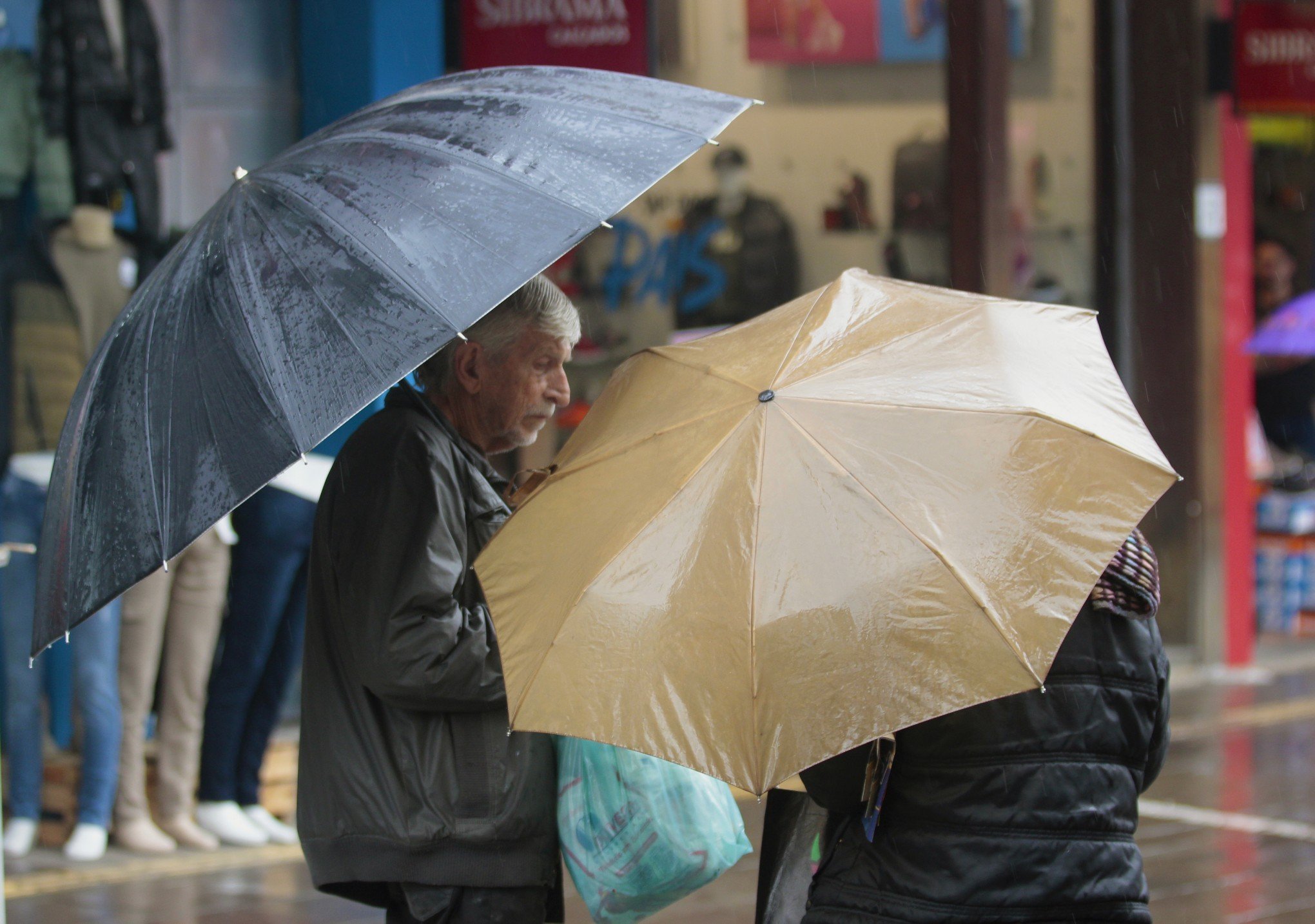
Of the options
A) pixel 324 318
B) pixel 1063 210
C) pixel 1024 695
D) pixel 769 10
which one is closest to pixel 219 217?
pixel 324 318

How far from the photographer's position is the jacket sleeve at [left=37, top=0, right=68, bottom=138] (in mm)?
6859

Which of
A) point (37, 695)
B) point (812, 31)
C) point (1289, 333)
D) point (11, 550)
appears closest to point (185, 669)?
point (37, 695)

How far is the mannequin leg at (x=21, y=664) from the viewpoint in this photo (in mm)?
6031

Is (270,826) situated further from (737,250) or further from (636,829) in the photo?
(737,250)

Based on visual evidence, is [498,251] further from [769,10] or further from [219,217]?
[769,10]

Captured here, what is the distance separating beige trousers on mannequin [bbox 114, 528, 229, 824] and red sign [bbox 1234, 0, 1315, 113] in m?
6.49

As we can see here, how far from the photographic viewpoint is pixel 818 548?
83.7 inches

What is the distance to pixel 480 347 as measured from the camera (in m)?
2.98

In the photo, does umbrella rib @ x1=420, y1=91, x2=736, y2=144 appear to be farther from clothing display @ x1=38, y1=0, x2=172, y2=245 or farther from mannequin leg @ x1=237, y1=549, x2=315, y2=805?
clothing display @ x1=38, y1=0, x2=172, y2=245

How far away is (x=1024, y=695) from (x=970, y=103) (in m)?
6.46

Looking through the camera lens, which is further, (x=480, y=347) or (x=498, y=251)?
(x=480, y=347)

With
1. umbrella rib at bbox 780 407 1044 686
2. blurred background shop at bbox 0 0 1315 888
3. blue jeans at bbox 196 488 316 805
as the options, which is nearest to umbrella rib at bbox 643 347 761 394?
umbrella rib at bbox 780 407 1044 686

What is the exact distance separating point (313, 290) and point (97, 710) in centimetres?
408

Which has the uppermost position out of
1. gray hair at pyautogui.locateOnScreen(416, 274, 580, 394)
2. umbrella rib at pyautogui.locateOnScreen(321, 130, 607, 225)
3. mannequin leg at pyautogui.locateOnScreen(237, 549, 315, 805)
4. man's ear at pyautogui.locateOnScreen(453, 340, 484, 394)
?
umbrella rib at pyautogui.locateOnScreen(321, 130, 607, 225)
